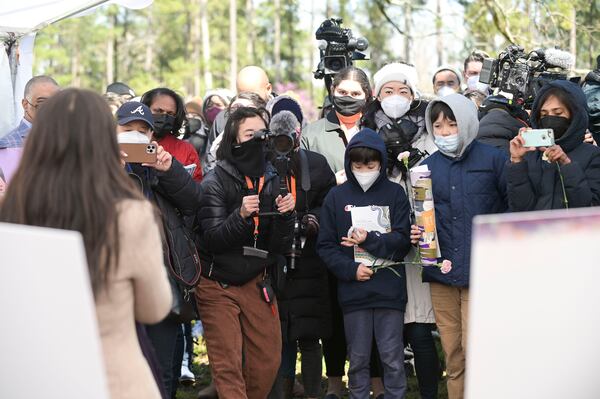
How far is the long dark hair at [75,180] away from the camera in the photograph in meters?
3.40

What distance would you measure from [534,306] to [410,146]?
3618 mm

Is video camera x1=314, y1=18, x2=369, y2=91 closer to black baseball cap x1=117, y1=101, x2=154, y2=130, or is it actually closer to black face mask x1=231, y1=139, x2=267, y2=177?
black face mask x1=231, y1=139, x2=267, y2=177

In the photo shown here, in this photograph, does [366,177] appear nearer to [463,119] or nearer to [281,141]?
[281,141]

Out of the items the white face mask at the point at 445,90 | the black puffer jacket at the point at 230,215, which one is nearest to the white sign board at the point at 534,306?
the black puffer jacket at the point at 230,215

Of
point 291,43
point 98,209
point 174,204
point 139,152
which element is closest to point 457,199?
point 174,204

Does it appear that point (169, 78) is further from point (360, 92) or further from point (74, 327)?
point (74, 327)

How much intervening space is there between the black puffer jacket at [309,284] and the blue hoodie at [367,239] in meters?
0.31

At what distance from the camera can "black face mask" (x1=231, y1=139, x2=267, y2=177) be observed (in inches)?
249

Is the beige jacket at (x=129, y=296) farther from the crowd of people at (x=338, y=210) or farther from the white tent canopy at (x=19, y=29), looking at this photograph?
the white tent canopy at (x=19, y=29)

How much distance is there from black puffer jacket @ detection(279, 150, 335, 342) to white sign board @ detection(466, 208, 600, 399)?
3.41 meters

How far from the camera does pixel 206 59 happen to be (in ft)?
142

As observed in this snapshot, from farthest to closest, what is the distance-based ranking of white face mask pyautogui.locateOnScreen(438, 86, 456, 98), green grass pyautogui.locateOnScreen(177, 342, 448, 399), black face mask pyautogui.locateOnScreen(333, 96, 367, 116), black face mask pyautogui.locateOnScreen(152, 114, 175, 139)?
white face mask pyautogui.locateOnScreen(438, 86, 456, 98), green grass pyautogui.locateOnScreen(177, 342, 448, 399), black face mask pyautogui.locateOnScreen(333, 96, 367, 116), black face mask pyautogui.locateOnScreen(152, 114, 175, 139)

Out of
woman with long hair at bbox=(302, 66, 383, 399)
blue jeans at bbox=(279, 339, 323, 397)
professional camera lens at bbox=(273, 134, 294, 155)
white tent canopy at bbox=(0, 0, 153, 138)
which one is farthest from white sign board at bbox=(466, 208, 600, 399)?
white tent canopy at bbox=(0, 0, 153, 138)

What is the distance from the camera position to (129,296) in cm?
350
